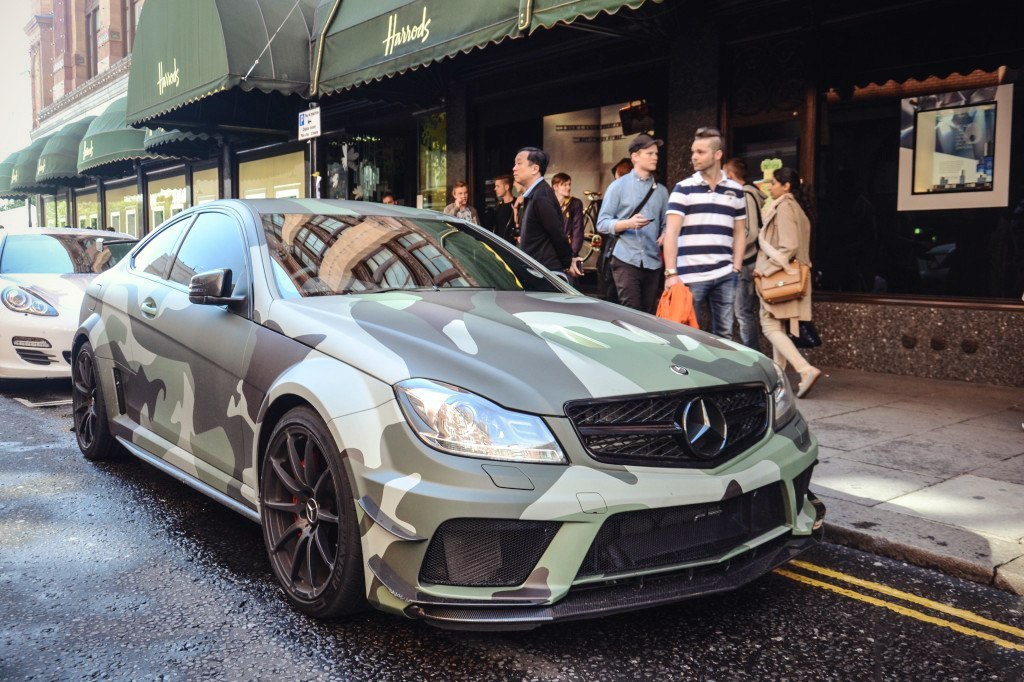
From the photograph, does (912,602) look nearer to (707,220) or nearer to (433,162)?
(707,220)

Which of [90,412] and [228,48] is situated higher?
[228,48]

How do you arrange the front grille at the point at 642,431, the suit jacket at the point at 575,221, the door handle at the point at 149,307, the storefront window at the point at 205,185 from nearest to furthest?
the front grille at the point at 642,431 → the door handle at the point at 149,307 → the suit jacket at the point at 575,221 → the storefront window at the point at 205,185

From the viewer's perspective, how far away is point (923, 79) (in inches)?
346

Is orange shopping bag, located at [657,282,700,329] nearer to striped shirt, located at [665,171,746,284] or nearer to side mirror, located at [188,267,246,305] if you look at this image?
striped shirt, located at [665,171,746,284]

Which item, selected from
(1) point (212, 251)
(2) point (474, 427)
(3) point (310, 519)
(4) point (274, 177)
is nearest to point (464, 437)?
(2) point (474, 427)

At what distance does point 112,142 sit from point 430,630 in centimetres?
2114

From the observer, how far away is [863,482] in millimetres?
5199

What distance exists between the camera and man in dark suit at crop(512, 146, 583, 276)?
295 inches

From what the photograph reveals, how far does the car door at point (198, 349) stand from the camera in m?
3.99

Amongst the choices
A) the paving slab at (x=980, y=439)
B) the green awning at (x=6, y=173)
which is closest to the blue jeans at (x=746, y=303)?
the paving slab at (x=980, y=439)

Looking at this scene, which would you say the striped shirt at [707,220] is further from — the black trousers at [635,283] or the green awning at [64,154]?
the green awning at [64,154]

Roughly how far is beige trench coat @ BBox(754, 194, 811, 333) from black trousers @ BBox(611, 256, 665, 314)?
1072 millimetres

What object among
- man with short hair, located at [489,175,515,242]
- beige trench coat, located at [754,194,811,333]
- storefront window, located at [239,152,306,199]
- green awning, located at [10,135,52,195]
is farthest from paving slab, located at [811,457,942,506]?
green awning, located at [10,135,52,195]

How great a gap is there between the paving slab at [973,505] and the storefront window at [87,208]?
1183 inches
